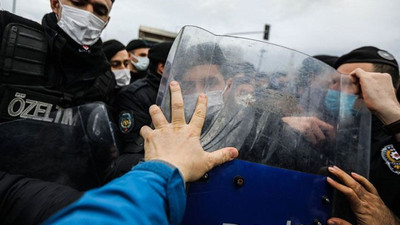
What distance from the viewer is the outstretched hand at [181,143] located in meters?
0.76

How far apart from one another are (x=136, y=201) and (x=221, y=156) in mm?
355

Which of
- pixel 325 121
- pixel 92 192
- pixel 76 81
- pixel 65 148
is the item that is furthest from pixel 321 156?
pixel 76 81

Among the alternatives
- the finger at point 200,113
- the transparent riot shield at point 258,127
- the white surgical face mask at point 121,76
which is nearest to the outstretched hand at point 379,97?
the transparent riot shield at point 258,127

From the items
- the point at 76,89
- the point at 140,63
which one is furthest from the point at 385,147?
the point at 140,63

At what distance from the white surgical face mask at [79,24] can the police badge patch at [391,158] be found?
6.74 feet

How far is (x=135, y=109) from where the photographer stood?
204 cm

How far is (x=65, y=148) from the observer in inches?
52.8

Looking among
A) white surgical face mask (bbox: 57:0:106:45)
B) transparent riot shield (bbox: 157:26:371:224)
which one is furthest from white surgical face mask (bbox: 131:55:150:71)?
transparent riot shield (bbox: 157:26:371:224)

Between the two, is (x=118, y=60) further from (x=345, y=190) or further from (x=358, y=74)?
(x=345, y=190)

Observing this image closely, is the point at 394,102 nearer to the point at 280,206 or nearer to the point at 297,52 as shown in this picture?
the point at 297,52

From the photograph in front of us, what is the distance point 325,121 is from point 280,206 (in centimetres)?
43

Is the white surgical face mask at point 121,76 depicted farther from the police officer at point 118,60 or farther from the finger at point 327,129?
the finger at point 327,129

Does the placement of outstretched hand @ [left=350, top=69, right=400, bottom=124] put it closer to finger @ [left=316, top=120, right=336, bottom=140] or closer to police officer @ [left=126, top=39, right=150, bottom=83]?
finger @ [left=316, top=120, right=336, bottom=140]

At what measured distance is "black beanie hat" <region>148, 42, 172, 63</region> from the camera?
259 centimetres
